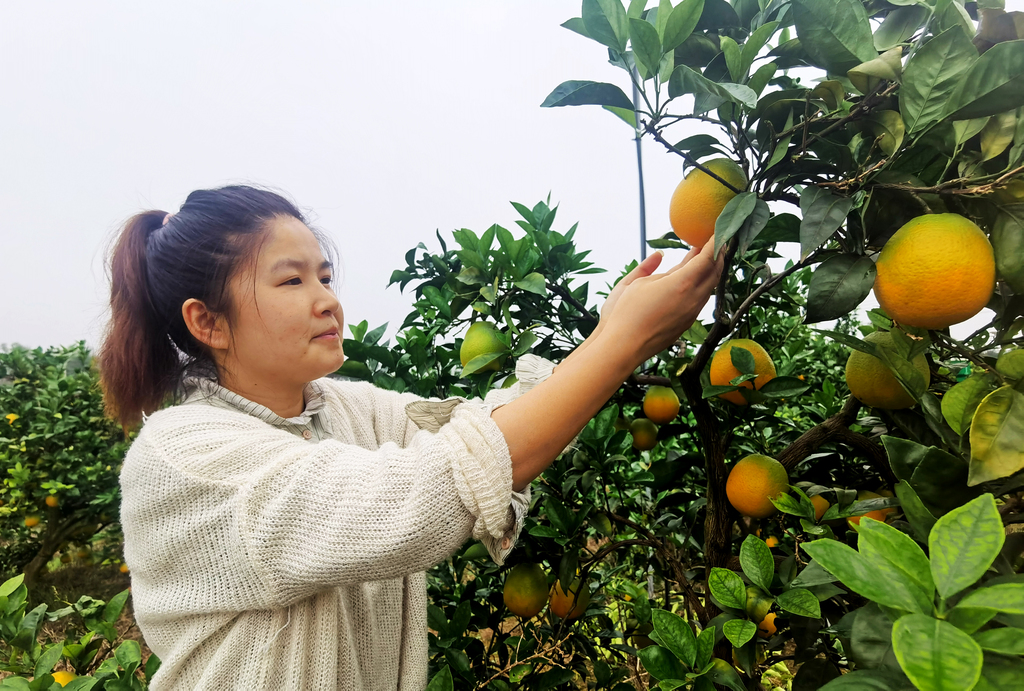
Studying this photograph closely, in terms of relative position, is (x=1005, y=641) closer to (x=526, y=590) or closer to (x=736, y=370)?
(x=736, y=370)

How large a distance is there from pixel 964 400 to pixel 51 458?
10.8ft

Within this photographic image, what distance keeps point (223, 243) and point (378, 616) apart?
0.59m

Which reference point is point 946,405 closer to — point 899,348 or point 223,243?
point 899,348

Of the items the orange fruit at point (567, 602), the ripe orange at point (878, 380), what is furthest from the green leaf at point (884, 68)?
the orange fruit at point (567, 602)

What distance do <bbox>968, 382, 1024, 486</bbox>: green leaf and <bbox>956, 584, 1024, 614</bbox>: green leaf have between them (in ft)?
0.57

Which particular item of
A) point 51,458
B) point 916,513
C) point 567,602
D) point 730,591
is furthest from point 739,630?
point 51,458

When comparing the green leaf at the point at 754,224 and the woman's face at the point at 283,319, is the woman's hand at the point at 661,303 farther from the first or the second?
the woman's face at the point at 283,319

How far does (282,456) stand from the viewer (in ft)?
2.09

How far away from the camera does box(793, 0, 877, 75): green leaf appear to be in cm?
52

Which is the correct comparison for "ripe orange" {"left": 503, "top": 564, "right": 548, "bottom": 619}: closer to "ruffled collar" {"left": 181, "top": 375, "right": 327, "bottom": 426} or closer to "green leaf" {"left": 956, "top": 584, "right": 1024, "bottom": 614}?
"ruffled collar" {"left": 181, "top": 375, "right": 327, "bottom": 426}

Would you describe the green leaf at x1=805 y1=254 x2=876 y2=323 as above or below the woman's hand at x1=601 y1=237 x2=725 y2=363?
above

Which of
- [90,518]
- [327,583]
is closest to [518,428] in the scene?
[327,583]

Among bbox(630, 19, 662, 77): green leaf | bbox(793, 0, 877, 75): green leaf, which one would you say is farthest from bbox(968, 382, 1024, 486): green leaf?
bbox(630, 19, 662, 77): green leaf

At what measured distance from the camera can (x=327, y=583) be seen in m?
0.61
